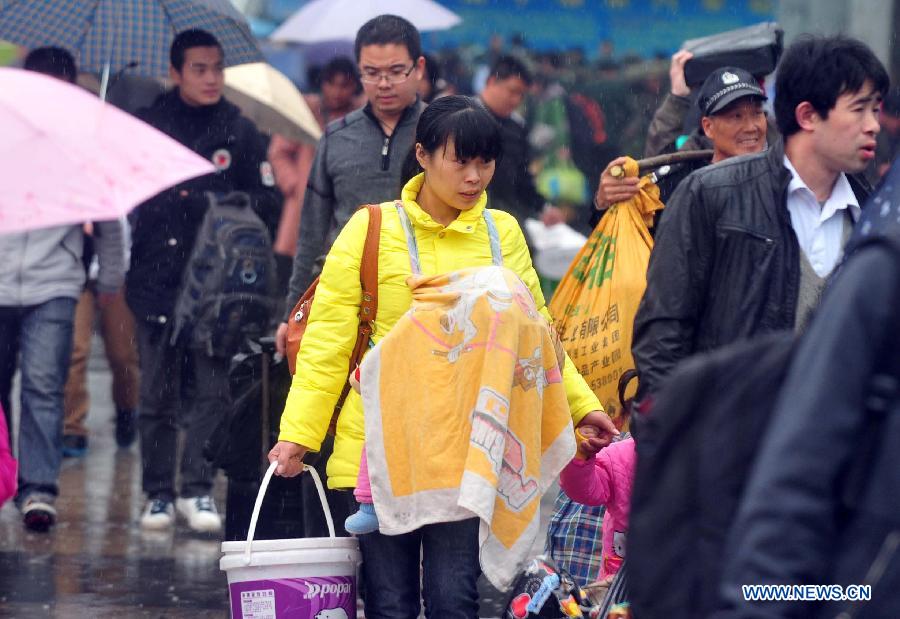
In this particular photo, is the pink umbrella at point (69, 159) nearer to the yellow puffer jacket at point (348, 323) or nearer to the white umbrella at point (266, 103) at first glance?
the yellow puffer jacket at point (348, 323)

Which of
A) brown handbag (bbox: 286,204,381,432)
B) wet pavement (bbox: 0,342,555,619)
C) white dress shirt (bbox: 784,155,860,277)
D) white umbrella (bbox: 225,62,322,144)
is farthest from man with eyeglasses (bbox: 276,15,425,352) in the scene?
white umbrella (bbox: 225,62,322,144)

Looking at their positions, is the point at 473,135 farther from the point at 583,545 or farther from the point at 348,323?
the point at 583,545

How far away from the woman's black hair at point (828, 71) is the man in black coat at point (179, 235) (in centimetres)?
424

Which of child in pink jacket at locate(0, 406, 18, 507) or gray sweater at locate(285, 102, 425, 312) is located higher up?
gray sweater at locate(285, 102, 425, 312)

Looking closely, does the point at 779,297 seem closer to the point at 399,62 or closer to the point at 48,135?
the point at 48,135

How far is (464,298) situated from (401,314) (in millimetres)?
358

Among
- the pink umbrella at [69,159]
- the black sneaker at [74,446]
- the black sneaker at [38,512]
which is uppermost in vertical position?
the pink umbrella at [69,159]

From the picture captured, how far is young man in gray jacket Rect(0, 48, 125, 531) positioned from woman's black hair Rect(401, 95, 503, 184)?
3.35m

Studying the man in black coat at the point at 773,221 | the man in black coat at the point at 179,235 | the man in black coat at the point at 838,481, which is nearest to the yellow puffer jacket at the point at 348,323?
the man in black coat at the point at 773,221

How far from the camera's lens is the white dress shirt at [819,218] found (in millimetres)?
4469

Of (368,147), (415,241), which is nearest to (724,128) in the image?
(368,147)

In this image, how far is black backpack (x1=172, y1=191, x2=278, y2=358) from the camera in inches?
298

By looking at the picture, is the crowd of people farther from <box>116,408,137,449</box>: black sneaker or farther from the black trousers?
<box>116,408,137,449</box>: black sneaker

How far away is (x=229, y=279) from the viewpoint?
755 cm
